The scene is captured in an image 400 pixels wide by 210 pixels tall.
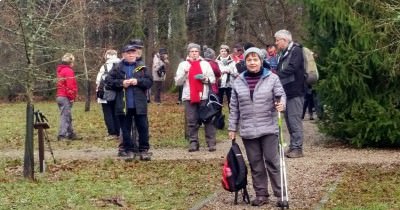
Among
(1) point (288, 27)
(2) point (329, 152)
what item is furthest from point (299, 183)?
(1) point (288, 27)

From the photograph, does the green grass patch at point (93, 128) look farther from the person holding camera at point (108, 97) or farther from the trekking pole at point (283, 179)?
the trekking pole at point (283, 179)

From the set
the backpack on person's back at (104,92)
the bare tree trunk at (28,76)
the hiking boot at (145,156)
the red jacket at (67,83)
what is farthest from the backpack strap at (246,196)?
the red jacket at (67,83)

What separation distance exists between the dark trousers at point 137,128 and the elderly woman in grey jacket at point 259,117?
378 cm

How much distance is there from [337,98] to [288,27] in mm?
20508

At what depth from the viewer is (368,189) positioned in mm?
10031

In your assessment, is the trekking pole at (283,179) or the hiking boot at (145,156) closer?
the trekking pole at (283,179)

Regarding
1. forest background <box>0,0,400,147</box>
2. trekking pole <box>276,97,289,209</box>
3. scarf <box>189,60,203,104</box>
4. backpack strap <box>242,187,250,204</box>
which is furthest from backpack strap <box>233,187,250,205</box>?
scarf <box>189,60,203,104</box>

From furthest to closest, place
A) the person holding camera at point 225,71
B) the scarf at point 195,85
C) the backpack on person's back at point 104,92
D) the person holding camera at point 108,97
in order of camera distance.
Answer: the person holding camera at point 225,71, the person holding camera at point 108,97, the backpack on person's back at point 104,92, the scarf at point 195,85

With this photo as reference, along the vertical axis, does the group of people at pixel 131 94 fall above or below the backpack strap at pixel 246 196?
above

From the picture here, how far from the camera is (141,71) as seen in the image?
501 inches

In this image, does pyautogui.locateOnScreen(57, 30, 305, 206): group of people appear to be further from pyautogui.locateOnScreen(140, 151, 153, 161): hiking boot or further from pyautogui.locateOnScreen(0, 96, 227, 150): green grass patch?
pyautogui.locateOnScreen(0, 96, 227, 150): green grass patch

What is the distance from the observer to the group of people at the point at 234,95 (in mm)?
9109

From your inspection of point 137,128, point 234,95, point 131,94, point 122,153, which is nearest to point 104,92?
point 122,153

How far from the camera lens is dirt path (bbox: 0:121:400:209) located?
9.50 m
